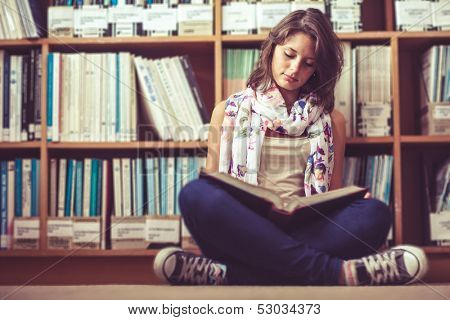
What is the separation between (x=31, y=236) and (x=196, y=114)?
672 mm

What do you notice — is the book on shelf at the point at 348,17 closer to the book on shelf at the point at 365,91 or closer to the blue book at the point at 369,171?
the book on shelf at the point at 365,91

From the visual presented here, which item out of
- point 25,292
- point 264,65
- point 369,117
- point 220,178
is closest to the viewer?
point 25,292

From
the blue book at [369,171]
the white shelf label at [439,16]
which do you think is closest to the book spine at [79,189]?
the blue book at [369,171]

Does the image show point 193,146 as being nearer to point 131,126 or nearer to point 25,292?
point 131,126

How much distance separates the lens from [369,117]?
1.80 m

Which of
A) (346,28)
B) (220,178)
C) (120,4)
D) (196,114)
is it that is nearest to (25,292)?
(220,178)

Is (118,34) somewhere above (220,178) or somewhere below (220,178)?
above

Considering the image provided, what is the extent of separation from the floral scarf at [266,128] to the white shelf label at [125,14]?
1.50ft

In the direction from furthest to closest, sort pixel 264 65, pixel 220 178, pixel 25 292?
pixel 264 65 < pixel 220 178 < pixel 25 292

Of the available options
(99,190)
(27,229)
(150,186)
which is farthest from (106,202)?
(27,229)

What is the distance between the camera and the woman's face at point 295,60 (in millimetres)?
1569

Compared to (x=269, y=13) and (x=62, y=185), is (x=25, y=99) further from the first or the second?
(x=269, y=13)

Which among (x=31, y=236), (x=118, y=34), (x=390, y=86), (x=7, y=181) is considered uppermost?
(x=118, y=34)

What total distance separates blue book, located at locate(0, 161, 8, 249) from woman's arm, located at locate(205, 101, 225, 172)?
69cm
